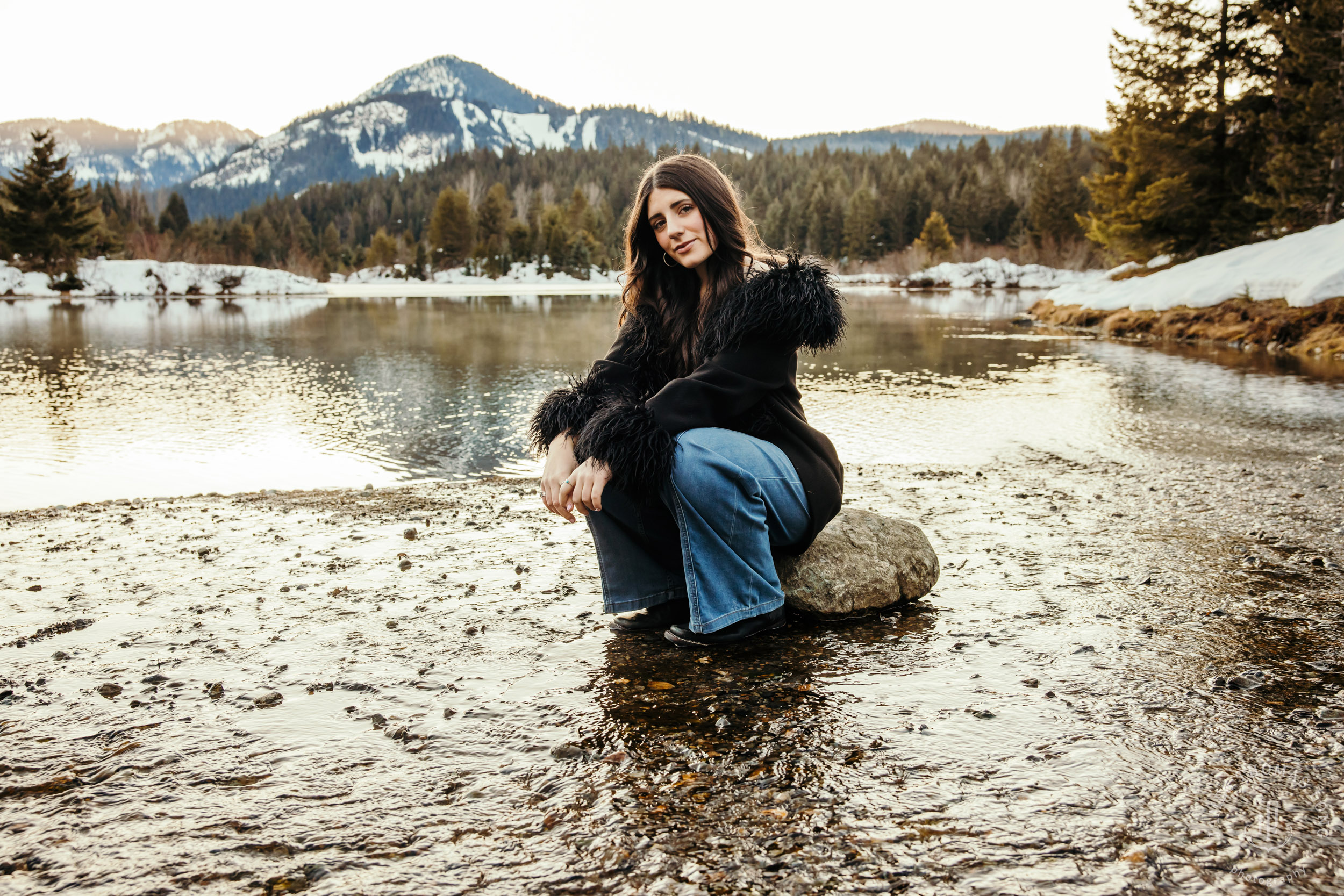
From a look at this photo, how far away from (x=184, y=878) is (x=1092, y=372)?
619 inches

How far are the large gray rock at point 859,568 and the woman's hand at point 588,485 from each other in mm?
962

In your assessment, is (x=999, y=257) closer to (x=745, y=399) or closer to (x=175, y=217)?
(x=745, y=399)

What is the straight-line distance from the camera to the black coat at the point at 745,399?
296cm

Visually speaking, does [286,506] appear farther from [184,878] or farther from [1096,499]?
[1096,499]

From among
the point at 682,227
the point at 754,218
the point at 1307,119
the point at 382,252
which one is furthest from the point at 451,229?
the point at 682,227

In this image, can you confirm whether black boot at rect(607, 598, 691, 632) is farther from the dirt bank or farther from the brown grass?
the brown grass

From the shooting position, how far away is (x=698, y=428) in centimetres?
307

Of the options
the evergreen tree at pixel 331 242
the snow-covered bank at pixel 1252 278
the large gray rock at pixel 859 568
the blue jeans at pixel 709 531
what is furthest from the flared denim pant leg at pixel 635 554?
the evergreen tree at pixel 331 242

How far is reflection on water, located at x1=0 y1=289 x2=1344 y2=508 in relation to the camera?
8578 millimetres

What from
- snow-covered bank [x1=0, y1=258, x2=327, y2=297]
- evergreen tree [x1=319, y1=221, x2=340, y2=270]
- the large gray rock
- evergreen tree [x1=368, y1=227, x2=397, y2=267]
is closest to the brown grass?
snow-covered bank [x1=0, y1=258, x2=327, y2=297]

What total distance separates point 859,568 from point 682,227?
1.66 metres

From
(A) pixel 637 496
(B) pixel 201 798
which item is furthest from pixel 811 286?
(B) pixel 201 798

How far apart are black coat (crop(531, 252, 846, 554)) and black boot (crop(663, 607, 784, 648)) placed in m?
0.42

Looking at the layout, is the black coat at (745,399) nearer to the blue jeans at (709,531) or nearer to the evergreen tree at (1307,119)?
the blue jeans at (709,531)
